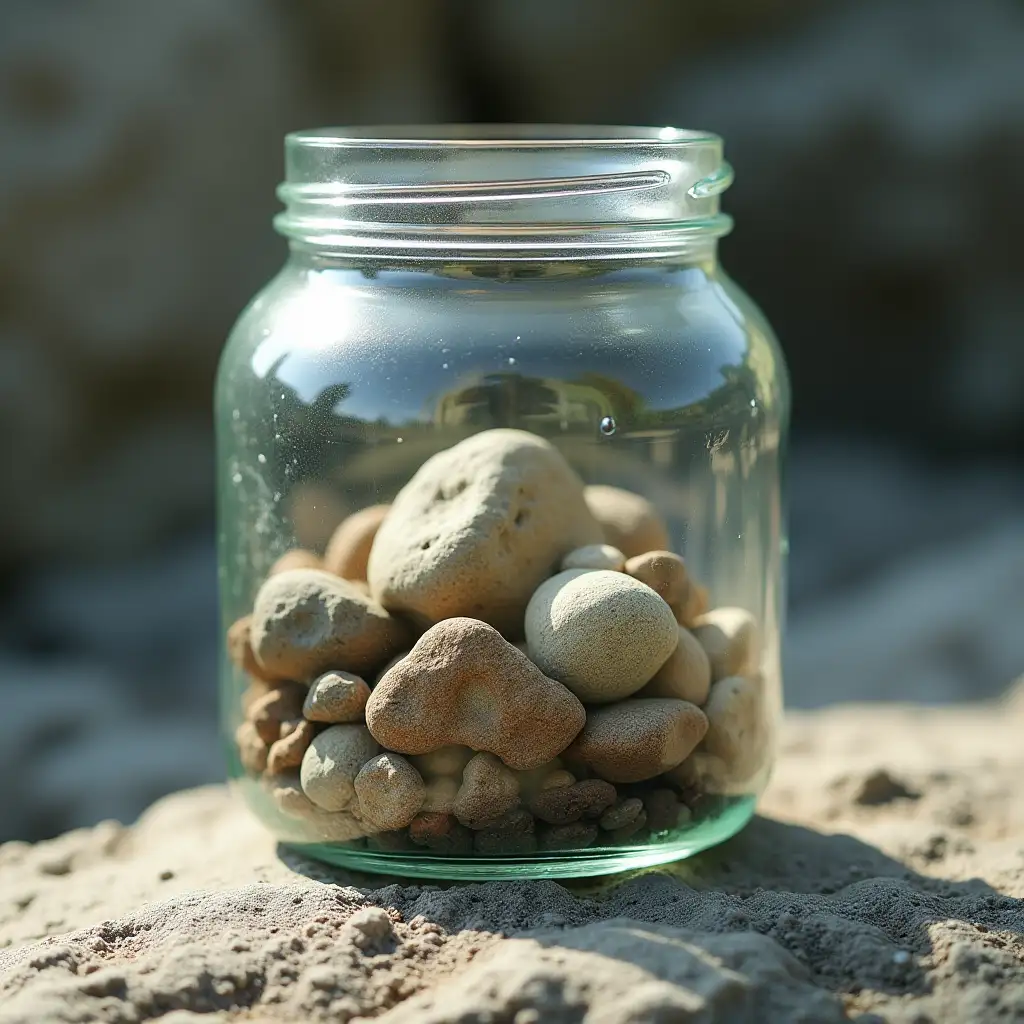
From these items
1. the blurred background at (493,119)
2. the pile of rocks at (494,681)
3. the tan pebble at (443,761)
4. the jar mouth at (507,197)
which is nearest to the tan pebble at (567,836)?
the pile of rocks at (494,681)

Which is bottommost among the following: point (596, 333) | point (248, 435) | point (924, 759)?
point (924, 759)

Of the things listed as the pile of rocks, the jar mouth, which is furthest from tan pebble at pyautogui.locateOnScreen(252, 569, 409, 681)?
the jar mouth

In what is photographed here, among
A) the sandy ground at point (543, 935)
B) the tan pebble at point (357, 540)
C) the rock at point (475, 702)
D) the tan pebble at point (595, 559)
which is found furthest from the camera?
the tan pebble at point (357, 540)

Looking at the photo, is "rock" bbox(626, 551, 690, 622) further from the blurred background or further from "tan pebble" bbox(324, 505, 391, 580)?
the blurred background

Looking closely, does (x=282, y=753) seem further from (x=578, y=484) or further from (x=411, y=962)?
(x=578, y=484)

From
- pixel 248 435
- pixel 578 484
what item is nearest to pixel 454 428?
pixel 578 484

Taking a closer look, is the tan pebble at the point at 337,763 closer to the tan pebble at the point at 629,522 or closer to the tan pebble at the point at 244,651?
the tan pebble at the point at 244,651
